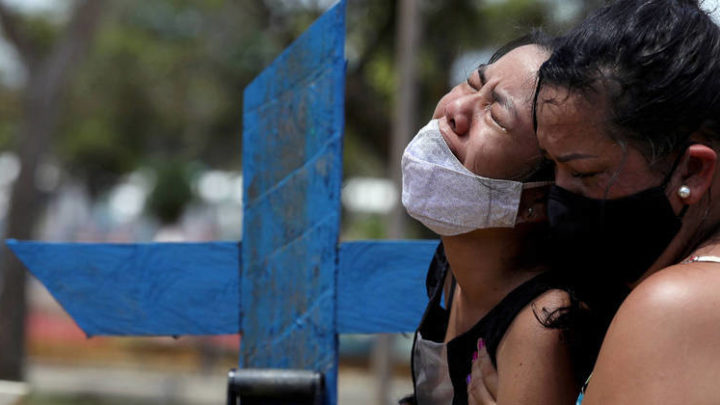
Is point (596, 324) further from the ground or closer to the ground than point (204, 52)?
closer to the ground

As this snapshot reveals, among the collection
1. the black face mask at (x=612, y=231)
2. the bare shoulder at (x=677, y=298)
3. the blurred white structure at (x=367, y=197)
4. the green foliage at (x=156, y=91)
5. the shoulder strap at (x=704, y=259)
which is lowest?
the bare shoulder at (x=677, y=298)

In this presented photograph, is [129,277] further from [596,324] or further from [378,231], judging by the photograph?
[378,231]

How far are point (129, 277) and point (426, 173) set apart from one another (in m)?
0.86

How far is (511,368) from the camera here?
1.52m

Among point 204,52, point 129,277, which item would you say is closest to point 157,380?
point 129,277

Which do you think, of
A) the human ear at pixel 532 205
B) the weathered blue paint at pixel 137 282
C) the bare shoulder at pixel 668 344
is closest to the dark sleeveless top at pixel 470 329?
the human ear at pixel 532 205

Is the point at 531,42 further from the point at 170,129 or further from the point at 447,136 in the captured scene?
the point at 170,129

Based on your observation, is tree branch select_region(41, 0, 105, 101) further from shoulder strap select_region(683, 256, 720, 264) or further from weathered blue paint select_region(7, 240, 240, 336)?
shoulder strap select_region(683, 256, 720, 264)

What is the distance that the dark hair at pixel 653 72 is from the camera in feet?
4.28

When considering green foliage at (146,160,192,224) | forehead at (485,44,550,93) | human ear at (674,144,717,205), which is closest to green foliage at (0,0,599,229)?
green foliage at (146,160,192,224)

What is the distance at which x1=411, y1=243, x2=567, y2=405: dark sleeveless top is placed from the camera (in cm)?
160

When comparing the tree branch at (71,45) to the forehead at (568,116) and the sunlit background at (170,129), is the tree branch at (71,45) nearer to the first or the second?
the sunlit background at (170,129)

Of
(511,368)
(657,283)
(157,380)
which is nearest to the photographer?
(657,283)

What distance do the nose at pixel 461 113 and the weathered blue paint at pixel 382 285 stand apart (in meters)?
0.41
